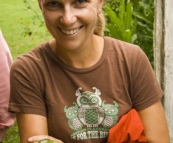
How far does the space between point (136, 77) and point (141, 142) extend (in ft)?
1.24

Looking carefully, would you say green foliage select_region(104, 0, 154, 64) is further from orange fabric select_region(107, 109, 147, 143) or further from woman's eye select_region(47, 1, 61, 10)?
woman's eye select_region(47, 1, 61, 10)

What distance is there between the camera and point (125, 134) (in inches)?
84.9

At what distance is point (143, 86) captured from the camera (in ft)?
7.40

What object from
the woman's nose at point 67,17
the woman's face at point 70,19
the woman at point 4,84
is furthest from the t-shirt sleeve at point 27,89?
the woman at point 4,84

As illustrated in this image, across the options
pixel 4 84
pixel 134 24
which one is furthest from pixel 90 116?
pixel 134 24

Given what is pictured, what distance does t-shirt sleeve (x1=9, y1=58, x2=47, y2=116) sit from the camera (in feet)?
7.06

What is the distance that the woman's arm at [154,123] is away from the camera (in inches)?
88.8

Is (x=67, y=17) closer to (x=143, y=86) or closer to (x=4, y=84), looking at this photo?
(x=143, y=86)

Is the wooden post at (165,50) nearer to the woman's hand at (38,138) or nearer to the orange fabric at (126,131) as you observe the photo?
the orange fabric at (126,131)

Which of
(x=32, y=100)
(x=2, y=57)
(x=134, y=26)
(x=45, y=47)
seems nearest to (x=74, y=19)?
(x=45, y=47)

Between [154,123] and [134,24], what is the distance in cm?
156

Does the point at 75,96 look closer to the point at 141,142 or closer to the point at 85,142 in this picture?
the point at 85,142

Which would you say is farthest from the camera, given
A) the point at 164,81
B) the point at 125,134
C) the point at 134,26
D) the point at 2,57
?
the point at 134,26

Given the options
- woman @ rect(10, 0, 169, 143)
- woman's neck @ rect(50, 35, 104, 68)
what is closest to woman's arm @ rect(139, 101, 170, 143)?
woman @ rect(10, 0, 169, 143)
